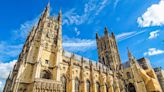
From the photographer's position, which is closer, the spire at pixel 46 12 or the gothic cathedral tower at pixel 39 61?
the gothic cathedral tower at pixel 39 61

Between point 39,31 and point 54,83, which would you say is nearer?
point 54,83

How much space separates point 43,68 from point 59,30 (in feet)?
42.9

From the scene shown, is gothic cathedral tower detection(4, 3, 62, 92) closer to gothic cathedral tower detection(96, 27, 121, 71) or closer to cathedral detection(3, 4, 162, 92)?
cathedral detection(3, 4, 162, 92)

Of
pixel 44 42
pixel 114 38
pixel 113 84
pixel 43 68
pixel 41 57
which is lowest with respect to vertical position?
pixel 113 84

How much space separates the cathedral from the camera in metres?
25.4

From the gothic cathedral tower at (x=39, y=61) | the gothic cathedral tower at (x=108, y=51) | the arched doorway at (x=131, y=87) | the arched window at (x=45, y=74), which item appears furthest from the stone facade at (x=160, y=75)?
the arched window at (x=45, y=74)

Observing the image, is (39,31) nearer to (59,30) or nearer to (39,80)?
(59,30)

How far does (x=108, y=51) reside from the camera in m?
61.8

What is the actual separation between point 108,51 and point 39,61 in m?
40.6

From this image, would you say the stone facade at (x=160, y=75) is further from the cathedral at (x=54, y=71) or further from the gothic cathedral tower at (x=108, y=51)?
the gothic cathedral tower at (x=108, y=51)

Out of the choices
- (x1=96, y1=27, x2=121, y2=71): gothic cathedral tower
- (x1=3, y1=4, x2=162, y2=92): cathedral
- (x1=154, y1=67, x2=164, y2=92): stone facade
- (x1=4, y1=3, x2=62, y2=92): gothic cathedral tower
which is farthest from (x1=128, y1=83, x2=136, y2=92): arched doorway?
(x1=4, y1=3, x2=62, y2=92): gothic cathedral tower

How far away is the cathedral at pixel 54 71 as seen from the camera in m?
25.4

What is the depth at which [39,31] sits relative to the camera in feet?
109

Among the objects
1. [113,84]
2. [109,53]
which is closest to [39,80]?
[113,84]
